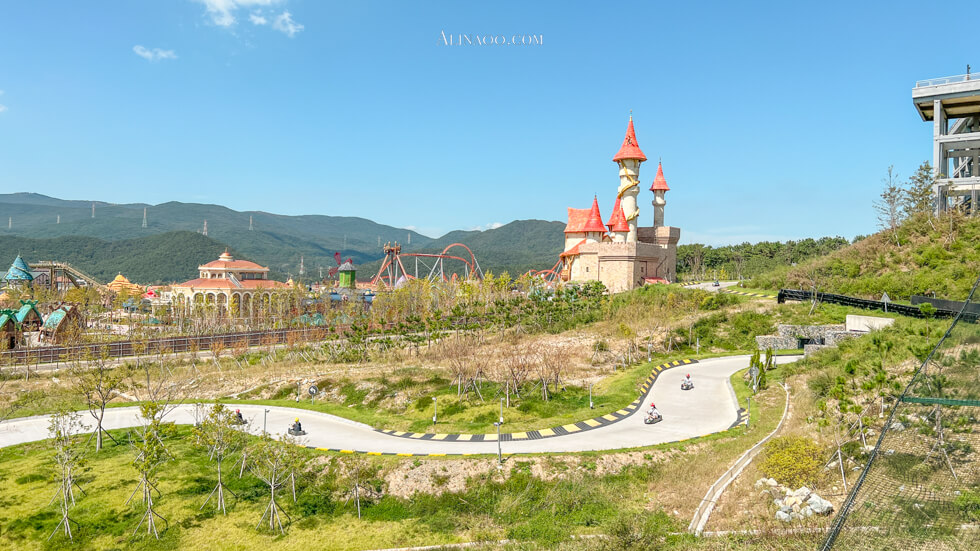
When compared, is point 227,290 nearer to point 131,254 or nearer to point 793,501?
point 793,501

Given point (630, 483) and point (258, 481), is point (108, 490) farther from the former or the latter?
point (630, 483)

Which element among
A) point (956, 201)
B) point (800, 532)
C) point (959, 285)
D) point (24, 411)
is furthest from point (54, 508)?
point (956, 201)

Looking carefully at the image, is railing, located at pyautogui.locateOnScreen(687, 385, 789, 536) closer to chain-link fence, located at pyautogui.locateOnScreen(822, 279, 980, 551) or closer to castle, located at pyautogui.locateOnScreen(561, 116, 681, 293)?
chain-link fence, located at pyautogui.locateOnScreen(822, 279, 980, 551)

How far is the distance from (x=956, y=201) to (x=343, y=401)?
1643 inches

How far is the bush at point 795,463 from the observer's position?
1181 centimetres

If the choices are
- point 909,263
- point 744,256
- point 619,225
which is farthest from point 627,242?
point 744,256

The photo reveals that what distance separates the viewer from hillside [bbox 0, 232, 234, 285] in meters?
142

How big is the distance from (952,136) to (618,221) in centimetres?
2407

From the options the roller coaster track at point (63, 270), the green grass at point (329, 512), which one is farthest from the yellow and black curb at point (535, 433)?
the roller coaster track at point (63, 270)

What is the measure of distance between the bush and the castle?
108 feet

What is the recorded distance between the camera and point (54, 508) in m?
13.8

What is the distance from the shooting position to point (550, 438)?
17062mm

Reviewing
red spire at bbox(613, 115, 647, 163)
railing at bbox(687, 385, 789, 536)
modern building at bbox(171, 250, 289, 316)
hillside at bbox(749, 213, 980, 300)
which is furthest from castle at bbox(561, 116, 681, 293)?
modern building at bbox(171, 250, 289, 316)

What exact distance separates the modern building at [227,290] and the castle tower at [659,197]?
4205 cm
